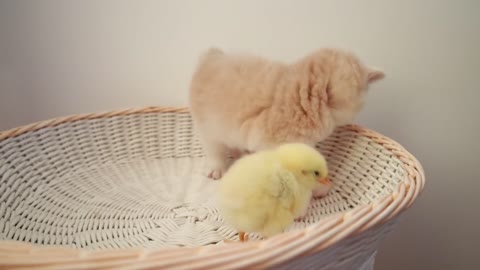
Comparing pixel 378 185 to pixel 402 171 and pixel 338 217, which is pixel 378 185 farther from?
pixel 338 217

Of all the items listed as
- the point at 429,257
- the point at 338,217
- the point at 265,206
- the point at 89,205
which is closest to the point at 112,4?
the point at 89,205

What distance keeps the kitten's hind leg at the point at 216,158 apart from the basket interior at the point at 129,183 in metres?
0.04

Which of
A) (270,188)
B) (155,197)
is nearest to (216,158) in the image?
(155,197)

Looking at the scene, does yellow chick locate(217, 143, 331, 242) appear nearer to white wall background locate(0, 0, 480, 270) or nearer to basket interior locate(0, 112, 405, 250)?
basket interior locate(0, 112, 405, 250)

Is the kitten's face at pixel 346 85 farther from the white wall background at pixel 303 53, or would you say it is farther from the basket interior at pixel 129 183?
the white wall background at pixel 303 53

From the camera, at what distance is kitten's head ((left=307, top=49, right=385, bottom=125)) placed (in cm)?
80

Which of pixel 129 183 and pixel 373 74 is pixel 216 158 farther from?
pixel 373 74

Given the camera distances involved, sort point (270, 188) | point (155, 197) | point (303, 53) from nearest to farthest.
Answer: point (270, 188)
point (155, 197)
point (303, 53)

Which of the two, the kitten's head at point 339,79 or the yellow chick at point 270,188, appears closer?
the yellow chick at point 270,188

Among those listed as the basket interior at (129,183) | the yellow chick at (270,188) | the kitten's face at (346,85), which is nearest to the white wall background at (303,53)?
the basket interior at (129,183)

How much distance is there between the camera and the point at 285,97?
787 mm

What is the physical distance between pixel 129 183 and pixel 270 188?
580 mm

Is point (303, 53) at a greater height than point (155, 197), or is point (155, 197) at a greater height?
point (303, 53)

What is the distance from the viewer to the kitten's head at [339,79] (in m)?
0.80
